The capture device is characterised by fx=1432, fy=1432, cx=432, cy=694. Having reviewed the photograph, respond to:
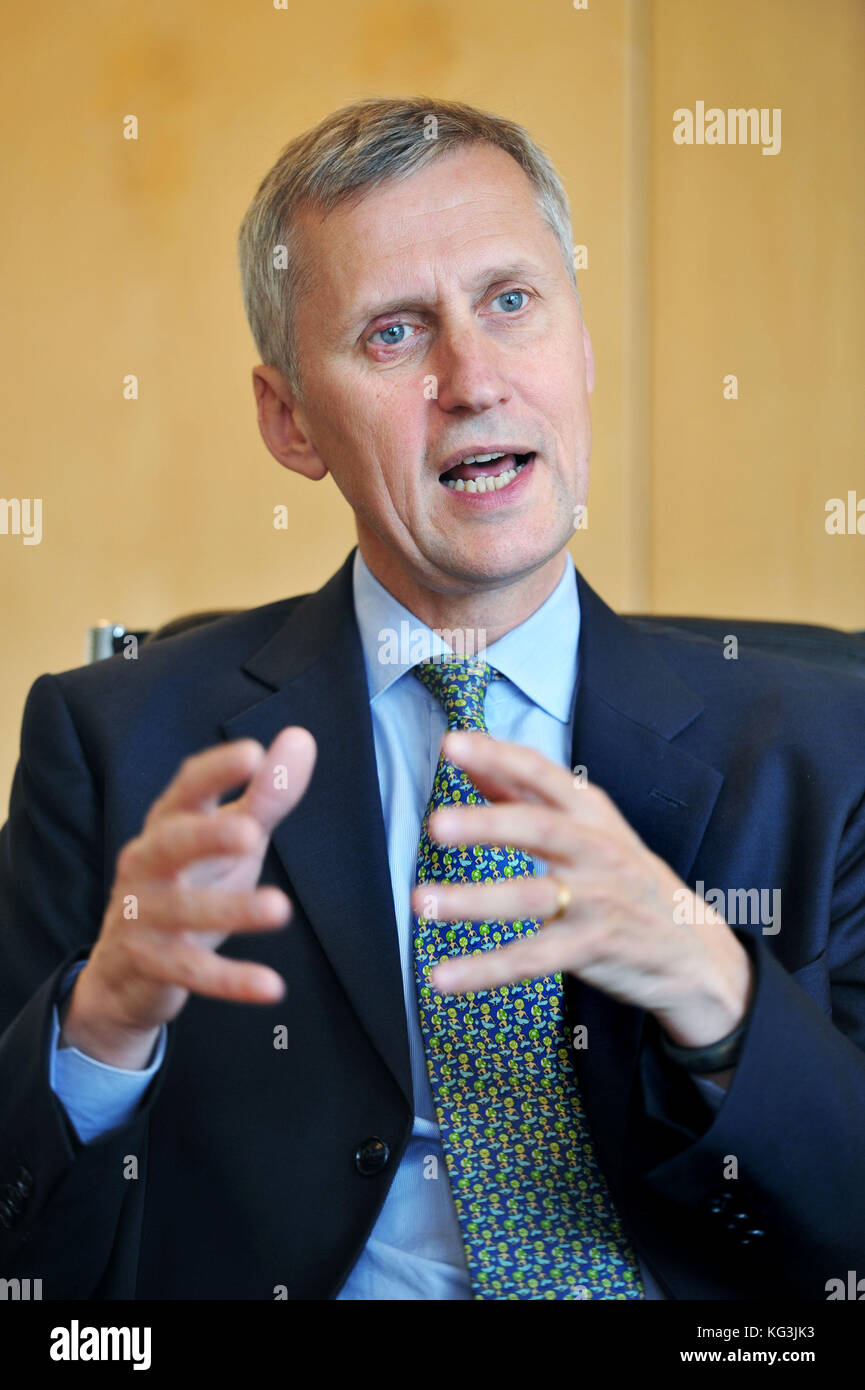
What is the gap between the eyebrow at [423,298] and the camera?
4.82ft

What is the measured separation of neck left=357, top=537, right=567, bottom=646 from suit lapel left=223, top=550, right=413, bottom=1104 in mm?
78

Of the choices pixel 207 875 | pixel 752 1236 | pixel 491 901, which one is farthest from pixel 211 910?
pixel 752 1236

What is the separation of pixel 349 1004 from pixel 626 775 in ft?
1.11

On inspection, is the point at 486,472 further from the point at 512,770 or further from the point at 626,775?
the point at 512,770

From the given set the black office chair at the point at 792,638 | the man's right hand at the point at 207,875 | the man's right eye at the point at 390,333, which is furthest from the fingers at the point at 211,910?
the black office chair at the point at 792,638

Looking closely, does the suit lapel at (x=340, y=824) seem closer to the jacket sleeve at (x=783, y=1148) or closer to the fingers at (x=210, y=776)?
the jacket sleeve at (x=783, y=1148)

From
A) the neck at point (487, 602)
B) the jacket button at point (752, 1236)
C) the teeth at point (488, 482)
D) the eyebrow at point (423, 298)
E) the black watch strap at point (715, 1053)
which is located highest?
the eyebrow at point (423, 298)

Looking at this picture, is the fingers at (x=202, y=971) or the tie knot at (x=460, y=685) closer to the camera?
the fingers at (x=202, y=971)

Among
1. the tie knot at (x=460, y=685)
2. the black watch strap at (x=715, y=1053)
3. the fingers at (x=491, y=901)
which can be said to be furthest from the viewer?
the tie knot at (x=460, y=685)

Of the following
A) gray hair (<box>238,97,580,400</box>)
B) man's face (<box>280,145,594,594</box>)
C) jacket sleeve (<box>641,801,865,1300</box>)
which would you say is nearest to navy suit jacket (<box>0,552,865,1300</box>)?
jacket sleeve (<box>641,801,865,1300</box>)

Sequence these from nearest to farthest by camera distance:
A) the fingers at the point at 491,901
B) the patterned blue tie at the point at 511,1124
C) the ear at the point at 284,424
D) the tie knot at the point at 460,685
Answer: the fingers at the point at 491,901
the patterned blue tie at the point at 511,1124
the tie knot at the point at 460,685
the ear at the point at 284,424

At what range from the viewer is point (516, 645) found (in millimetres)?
1463

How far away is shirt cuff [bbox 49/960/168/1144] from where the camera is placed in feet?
3.63

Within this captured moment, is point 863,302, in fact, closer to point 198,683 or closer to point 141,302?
point 141,302
